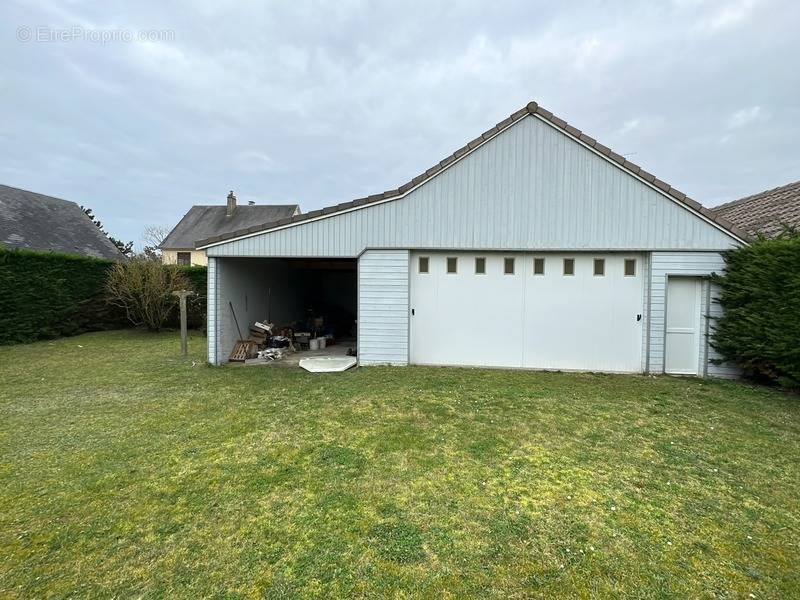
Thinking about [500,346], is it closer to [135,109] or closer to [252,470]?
[252,470]

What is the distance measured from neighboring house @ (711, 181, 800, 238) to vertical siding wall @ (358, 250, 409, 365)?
22.0 feet

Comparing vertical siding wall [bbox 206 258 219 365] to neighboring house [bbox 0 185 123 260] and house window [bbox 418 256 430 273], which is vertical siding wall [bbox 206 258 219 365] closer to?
house window [bbox 418 256 430 273]

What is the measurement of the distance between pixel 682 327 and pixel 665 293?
2.60ft

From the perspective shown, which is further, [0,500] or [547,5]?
[547,5]

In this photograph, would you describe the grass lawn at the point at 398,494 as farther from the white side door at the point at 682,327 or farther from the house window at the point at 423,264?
the house window at the point at 423,264

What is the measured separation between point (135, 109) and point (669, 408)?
15.6m

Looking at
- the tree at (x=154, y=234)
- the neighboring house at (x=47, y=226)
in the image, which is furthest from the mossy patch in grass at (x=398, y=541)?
the tree at (x=154, y=234)

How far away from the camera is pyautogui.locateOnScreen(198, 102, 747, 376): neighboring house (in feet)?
23.3

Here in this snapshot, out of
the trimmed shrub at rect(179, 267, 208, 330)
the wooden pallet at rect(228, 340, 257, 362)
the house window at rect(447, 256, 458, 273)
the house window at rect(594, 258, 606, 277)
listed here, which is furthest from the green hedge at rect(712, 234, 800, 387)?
the trimmed shrub at rect(179, 267, 208, 330)

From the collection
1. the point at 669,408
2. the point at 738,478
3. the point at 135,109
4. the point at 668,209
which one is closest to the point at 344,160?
the point at 135,109

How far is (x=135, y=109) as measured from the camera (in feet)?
37.4

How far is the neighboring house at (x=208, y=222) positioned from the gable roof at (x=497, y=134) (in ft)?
62.9

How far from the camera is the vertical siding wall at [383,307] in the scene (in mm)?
7679

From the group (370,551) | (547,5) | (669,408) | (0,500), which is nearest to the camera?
(370,551)
